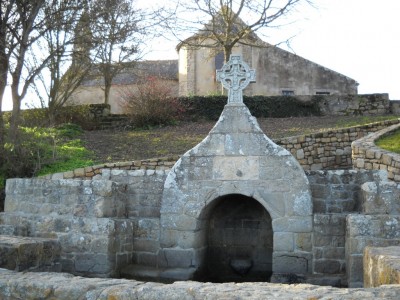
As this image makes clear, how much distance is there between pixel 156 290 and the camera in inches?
163

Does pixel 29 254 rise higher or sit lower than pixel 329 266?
higher

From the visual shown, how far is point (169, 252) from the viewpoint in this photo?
7.45 m

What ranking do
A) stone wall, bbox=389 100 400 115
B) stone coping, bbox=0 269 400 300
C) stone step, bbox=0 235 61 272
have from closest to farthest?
stone coping, bbox=0 269 400 300 → stone step, bbox=0 235 61 272 → stone wall, bbox=389 100 400 115

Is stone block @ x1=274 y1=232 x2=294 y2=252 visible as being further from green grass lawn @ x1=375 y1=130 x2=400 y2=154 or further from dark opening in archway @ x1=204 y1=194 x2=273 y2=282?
green grass lawn @ x1=375 y1=130 x2=400 y2=154

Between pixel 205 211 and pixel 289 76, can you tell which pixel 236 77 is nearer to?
pixel 205 211

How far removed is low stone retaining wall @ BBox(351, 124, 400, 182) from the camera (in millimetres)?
11023

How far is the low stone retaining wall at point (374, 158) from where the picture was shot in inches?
434

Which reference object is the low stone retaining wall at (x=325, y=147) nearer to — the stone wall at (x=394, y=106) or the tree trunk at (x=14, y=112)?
the stone wall at (x=394, y=106)

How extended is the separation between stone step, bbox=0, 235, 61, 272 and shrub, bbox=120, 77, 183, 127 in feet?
44.3

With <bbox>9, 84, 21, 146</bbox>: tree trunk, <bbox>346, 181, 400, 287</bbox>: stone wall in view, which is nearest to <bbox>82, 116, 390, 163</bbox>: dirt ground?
<bbox>9, 84, 21, 146</bbox>: tree trunk

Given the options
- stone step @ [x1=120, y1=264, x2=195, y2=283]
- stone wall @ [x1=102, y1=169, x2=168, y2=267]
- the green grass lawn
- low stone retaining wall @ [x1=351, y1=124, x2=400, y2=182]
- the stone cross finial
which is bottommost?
stone step @ [x1=120, y1=264, x2=195, y2=283]

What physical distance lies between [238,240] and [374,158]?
5.36 m

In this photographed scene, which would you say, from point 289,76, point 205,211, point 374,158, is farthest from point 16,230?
point 289,76

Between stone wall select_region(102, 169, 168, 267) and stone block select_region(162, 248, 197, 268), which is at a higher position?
stone wall select_region(102, 169, 168, 267)
